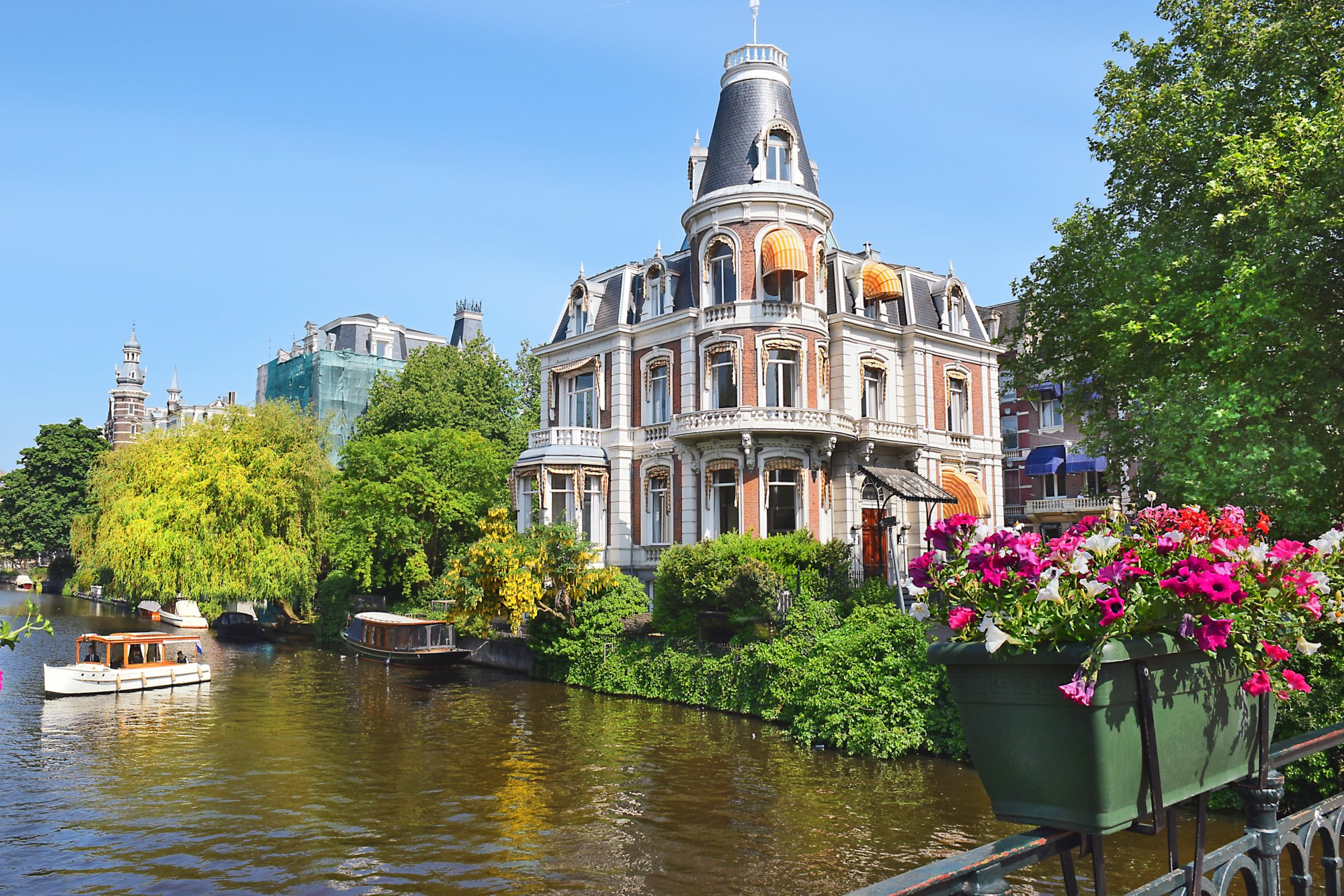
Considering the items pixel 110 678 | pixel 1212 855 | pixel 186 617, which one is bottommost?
pixel 110 678

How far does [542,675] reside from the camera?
3419 cm

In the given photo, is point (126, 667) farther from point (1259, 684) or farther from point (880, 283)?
point (1259, 684)

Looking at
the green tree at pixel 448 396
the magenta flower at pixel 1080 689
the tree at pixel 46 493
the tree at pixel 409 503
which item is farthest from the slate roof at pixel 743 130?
the tree at pixel 46 493

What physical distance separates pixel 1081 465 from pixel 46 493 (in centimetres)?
8733

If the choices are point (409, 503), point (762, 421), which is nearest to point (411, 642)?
point (409, 503)

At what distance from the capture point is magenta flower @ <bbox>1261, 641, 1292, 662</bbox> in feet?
11.7

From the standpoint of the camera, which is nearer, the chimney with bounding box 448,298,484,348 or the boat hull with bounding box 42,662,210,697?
the boat hull with bounding box 42,662,210,697

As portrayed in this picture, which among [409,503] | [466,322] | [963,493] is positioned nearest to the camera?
[963,493]

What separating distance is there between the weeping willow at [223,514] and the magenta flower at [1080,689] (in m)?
46.6

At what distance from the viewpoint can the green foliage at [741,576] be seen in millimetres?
27344

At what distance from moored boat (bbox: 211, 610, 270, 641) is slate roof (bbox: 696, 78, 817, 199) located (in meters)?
31.5

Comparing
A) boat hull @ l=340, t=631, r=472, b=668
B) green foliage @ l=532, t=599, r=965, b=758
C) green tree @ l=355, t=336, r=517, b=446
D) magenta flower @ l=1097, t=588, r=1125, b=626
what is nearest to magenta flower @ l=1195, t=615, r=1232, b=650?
magenta flower @ l=1097, t=588, r=1125, b=626

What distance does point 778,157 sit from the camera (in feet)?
114

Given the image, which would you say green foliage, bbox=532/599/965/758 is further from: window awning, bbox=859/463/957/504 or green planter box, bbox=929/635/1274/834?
green planter box, bbox=929/635/1274/834
